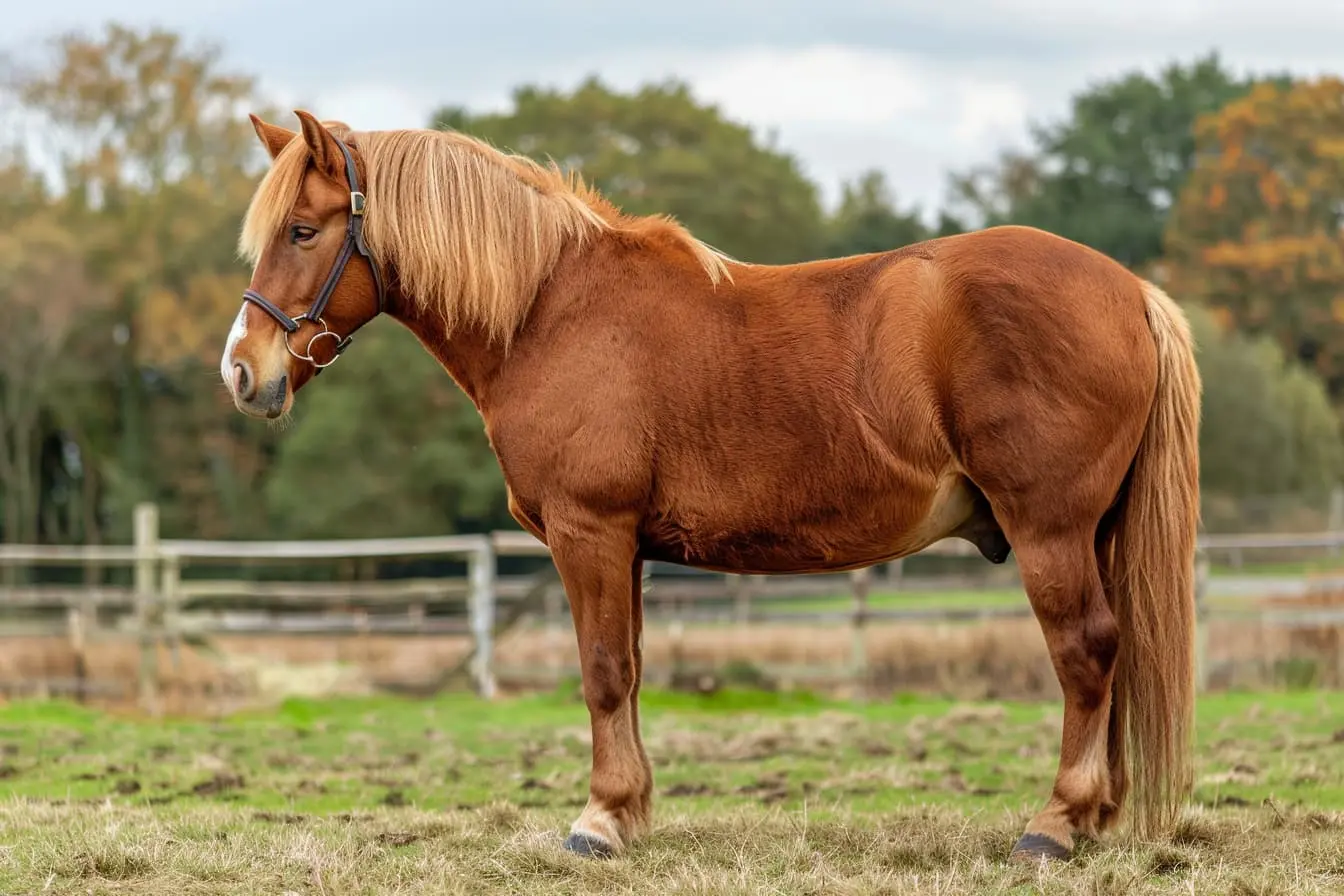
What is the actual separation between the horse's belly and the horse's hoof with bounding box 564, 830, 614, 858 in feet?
3.31

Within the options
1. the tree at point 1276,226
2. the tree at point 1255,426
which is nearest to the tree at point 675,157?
the tree at point 1255,426

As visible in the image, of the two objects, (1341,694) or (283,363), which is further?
(1341,694)

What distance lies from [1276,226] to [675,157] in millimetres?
17510

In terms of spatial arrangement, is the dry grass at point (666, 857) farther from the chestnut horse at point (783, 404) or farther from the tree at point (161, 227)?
the tree at point (161, 227)

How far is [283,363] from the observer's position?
4.68 metres

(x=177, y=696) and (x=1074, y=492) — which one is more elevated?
(x=1074, y=492)

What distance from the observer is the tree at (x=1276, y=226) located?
36.4 metres

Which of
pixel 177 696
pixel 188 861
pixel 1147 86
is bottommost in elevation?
pixel 177 696

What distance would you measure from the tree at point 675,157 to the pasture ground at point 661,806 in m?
23.1

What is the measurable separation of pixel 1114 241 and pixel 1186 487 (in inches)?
1565

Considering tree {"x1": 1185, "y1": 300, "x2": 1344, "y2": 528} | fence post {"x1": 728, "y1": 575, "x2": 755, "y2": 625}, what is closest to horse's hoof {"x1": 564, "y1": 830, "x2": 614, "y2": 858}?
fence post {"x1": 728, "y1": 575, "x2": 755, "y2": 625}

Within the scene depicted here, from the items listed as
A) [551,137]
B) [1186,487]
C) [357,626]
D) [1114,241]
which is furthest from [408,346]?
[1186,487]

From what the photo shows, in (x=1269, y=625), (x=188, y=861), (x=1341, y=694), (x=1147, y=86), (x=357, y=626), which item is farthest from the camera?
(x=1147, y=86)

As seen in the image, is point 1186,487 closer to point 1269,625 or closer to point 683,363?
point 683,363
